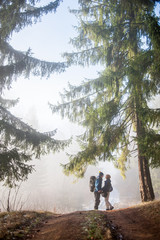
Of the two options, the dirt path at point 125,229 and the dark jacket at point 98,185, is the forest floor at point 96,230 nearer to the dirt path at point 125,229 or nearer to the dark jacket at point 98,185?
the dirt path at point 125,229

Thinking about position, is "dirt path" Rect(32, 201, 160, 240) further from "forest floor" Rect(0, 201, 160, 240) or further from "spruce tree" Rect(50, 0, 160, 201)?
"spruce tree" Rect(50, 0, 160, 201)

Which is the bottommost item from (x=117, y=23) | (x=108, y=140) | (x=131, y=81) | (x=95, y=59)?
(x=108, y=140)

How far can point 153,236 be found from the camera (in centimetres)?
348

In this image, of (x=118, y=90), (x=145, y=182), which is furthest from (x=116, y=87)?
(x=145, y=182)

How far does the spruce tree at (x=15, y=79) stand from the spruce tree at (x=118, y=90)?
1.74 meters

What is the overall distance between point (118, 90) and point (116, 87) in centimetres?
20

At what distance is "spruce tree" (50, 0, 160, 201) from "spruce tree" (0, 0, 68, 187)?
1.74m

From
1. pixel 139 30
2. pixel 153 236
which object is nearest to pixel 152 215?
pixel 153 236

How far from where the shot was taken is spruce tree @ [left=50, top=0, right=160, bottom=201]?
543cm

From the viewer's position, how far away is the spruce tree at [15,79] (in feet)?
19.0

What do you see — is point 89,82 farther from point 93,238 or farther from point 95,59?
point 93,238

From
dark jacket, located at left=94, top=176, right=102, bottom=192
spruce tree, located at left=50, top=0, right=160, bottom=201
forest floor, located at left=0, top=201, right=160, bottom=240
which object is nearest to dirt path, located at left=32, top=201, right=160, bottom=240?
forest floor, located at left=0, top=201, right=160, bottom=240

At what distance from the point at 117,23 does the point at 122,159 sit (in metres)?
7.49

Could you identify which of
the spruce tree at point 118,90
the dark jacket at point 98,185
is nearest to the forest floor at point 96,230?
the spruce tree at point 118,90
